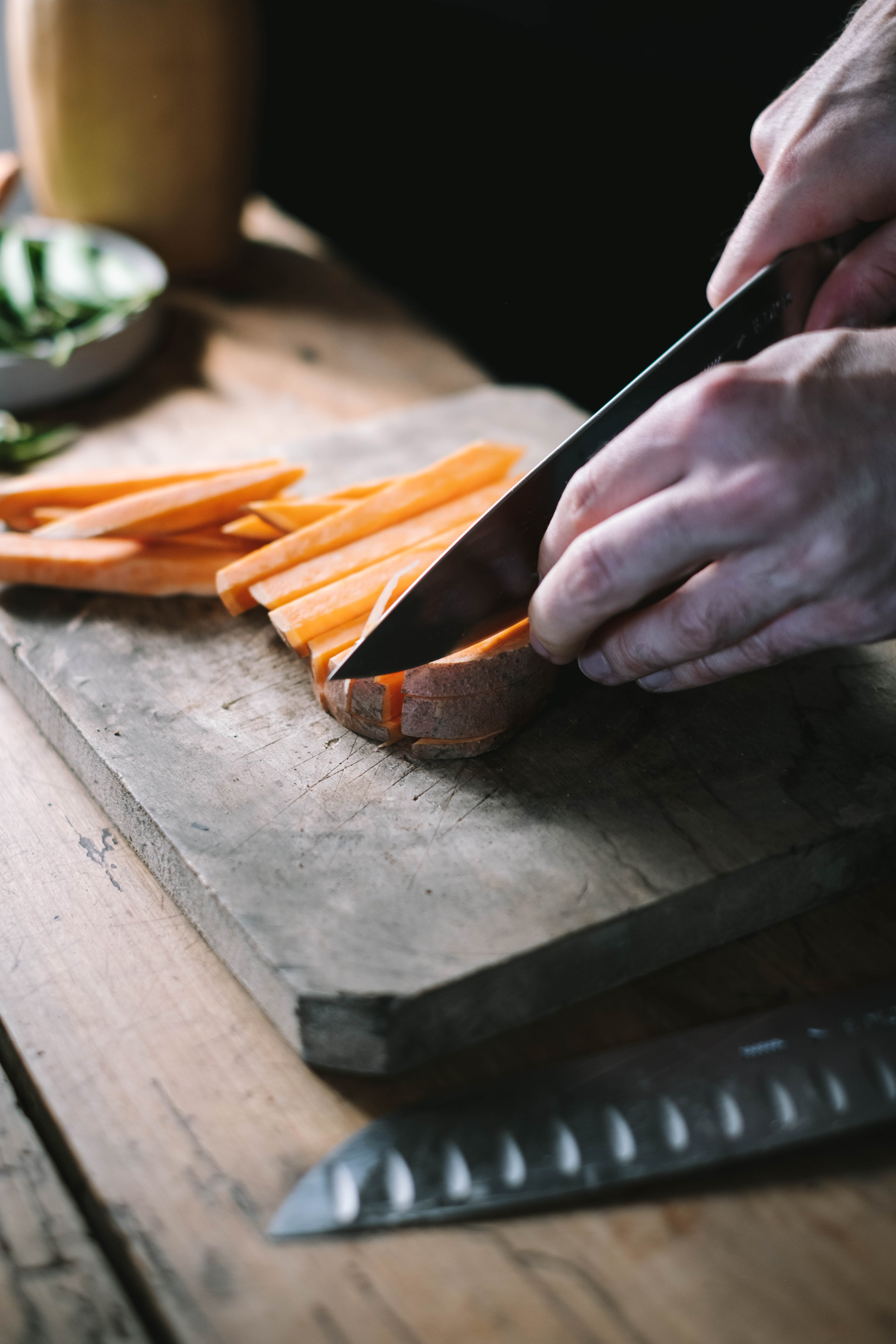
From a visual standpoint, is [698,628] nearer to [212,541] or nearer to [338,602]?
[338,602]

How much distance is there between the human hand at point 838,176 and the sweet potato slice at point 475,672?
732mm

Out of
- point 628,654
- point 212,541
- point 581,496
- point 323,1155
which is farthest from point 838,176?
point 323,1155

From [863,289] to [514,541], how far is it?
0.75 metres

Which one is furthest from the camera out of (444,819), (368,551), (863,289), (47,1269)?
(368,551)

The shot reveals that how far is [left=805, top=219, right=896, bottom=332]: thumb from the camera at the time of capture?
1756 millimetres

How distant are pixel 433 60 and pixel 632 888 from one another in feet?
9.13

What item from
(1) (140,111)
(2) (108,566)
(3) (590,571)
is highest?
(1) (140,111)

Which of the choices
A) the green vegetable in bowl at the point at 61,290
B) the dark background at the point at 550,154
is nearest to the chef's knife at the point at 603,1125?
the dark background at the point at 550,154

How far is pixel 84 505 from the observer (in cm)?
212

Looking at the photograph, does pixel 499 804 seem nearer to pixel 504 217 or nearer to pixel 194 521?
pixel 194 521

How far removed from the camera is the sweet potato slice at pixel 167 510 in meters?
1.99

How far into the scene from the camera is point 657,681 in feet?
5.54

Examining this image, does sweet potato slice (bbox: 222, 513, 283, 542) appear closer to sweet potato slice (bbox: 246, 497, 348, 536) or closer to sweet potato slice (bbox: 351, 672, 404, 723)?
sweet potato slice (bbox: 246, 497, 348, 536)

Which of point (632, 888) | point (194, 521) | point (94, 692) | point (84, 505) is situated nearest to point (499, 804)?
point (632, 888)
